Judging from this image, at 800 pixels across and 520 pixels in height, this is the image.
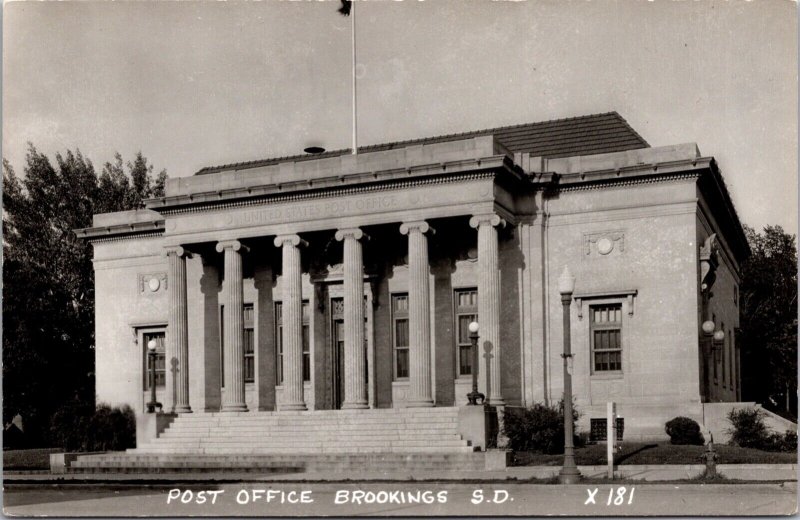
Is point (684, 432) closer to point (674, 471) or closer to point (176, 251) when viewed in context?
point (674, 471)

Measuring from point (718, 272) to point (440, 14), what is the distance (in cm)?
2109

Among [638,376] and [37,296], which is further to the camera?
[37,296]

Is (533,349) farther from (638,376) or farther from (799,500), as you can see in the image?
(799,500)

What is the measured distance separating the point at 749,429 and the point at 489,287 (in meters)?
8.79

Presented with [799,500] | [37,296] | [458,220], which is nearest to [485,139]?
[458,220]

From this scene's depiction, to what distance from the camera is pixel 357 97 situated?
38.5m

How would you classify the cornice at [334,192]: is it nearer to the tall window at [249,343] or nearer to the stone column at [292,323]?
the stone column at [292,323]

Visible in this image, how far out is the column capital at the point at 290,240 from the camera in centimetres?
3544

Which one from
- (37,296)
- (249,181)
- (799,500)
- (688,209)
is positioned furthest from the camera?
(37,296)

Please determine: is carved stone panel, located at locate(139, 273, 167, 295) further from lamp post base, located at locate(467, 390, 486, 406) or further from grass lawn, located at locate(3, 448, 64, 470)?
lamp post base, located at locate(467, 390, 486, 406)

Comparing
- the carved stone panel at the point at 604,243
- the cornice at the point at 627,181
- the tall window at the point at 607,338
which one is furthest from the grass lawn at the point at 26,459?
the cornice at the point at 627,181

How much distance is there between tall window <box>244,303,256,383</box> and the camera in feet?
128

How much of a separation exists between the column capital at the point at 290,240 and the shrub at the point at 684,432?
13603 mm

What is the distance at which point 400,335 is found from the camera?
1439 inches
